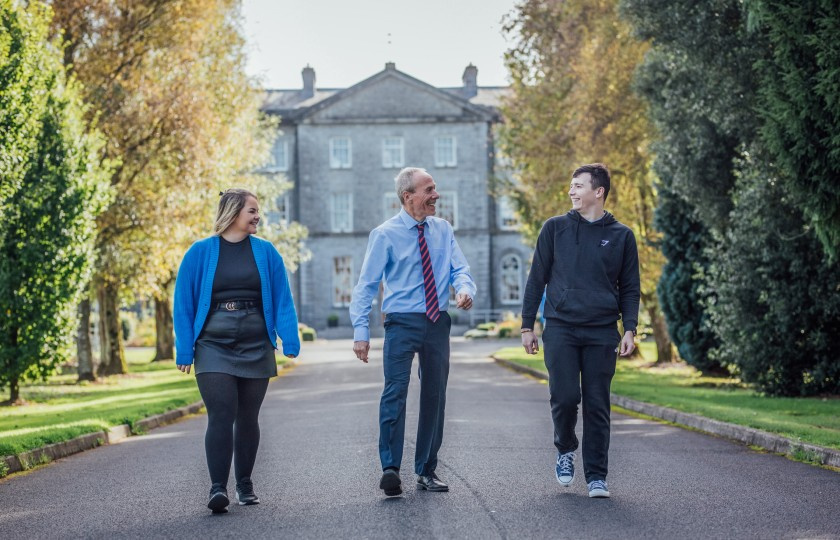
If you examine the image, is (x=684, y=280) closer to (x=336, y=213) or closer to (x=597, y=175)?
(x=597, y=175)

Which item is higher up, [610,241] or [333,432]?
[610,241]

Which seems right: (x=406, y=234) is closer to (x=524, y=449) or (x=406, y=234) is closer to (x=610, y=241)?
(x=610, y=241)

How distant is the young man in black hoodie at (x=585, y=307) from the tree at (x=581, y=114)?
54.9 ft

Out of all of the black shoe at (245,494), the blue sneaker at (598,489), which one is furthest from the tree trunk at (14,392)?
the blue sneaker at (598,489)

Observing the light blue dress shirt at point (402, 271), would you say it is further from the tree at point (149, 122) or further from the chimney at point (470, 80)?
the chimney at point (470, 80)

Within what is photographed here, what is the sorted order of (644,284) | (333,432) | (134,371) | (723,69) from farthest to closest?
(134,371), (644,284), (723,69), (333,432)

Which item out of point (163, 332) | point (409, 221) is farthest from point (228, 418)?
point (163, 332)

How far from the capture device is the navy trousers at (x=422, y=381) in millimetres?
7203

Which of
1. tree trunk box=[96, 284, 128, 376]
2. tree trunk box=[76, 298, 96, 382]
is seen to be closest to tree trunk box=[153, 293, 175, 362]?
tree trunk box=[96, 284, 128, 376]

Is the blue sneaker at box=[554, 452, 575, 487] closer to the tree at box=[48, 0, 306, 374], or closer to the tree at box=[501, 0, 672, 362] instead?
the tree at box=[501, 0, 672, 362]

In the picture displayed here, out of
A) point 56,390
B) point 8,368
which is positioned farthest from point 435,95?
point 8,368

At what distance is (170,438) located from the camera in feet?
40.2

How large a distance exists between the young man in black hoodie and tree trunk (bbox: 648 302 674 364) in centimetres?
2083

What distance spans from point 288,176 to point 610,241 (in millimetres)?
57739
